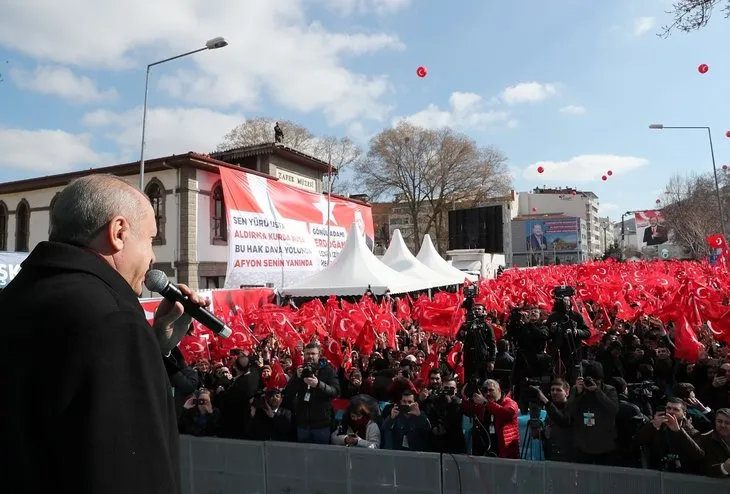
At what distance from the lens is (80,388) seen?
1040mm

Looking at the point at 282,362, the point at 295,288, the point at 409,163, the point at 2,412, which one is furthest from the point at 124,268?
the point at 409,163

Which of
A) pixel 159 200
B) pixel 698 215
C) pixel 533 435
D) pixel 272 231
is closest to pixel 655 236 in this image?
pixel 698 215

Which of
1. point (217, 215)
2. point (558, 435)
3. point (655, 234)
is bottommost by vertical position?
point (558, 435)

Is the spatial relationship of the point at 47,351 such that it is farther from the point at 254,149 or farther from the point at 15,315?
the point at 254,149

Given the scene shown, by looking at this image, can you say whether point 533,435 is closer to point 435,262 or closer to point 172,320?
point 172,320

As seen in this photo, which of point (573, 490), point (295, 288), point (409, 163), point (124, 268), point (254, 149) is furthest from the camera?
point (409, 163)

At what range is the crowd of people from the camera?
5.44m

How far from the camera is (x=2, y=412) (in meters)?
1.08

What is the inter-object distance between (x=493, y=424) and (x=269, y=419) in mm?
2433

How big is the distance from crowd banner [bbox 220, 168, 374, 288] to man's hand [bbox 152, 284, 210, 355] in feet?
50.3

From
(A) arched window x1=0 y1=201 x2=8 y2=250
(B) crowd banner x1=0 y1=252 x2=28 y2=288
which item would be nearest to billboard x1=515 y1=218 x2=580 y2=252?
(A) arched window x1=0 y1=201 x2=8 y2=250

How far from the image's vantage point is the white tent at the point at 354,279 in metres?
16.4

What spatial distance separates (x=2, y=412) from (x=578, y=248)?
9384 cm

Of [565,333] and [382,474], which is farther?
[565,333]
